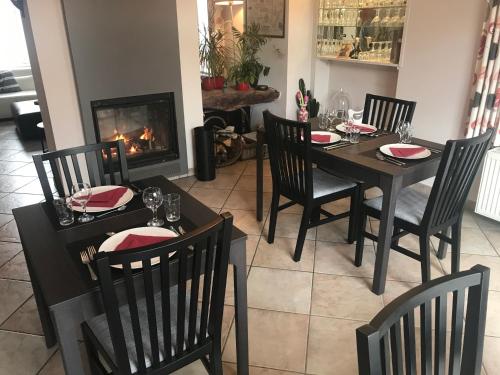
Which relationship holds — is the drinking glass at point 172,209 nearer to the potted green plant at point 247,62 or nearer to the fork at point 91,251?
the fork at point 91,251

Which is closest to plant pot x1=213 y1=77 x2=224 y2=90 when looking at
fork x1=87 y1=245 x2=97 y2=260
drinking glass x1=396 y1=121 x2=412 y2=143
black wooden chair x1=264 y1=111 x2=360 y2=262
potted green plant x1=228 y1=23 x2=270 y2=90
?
potted green plant x1=228 y1=23 x2=270 y2=90

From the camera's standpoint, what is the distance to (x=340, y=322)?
215cm

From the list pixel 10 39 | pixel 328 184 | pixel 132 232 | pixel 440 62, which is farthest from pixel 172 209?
pixel 10 39

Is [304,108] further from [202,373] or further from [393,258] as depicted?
[202,373]

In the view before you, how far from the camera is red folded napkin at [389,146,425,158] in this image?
236cm

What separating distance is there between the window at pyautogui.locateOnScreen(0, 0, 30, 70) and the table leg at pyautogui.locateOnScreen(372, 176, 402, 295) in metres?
6.69

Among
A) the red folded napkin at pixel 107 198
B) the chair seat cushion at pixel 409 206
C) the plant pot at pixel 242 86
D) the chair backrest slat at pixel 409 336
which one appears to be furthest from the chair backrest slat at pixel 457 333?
the plant pot at pixel 242 86

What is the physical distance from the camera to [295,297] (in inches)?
92.2

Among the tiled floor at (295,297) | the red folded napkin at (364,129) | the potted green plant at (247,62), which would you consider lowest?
the tiled floor at (295,297)

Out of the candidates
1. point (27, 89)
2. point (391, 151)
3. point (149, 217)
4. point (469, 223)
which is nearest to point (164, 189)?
point (149, 217)

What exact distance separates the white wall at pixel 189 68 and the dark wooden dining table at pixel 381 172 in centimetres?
173

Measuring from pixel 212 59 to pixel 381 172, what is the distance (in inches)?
112

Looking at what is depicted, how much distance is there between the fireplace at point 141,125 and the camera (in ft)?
11.4

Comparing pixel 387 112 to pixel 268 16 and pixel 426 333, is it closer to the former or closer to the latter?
pixel 268 16
